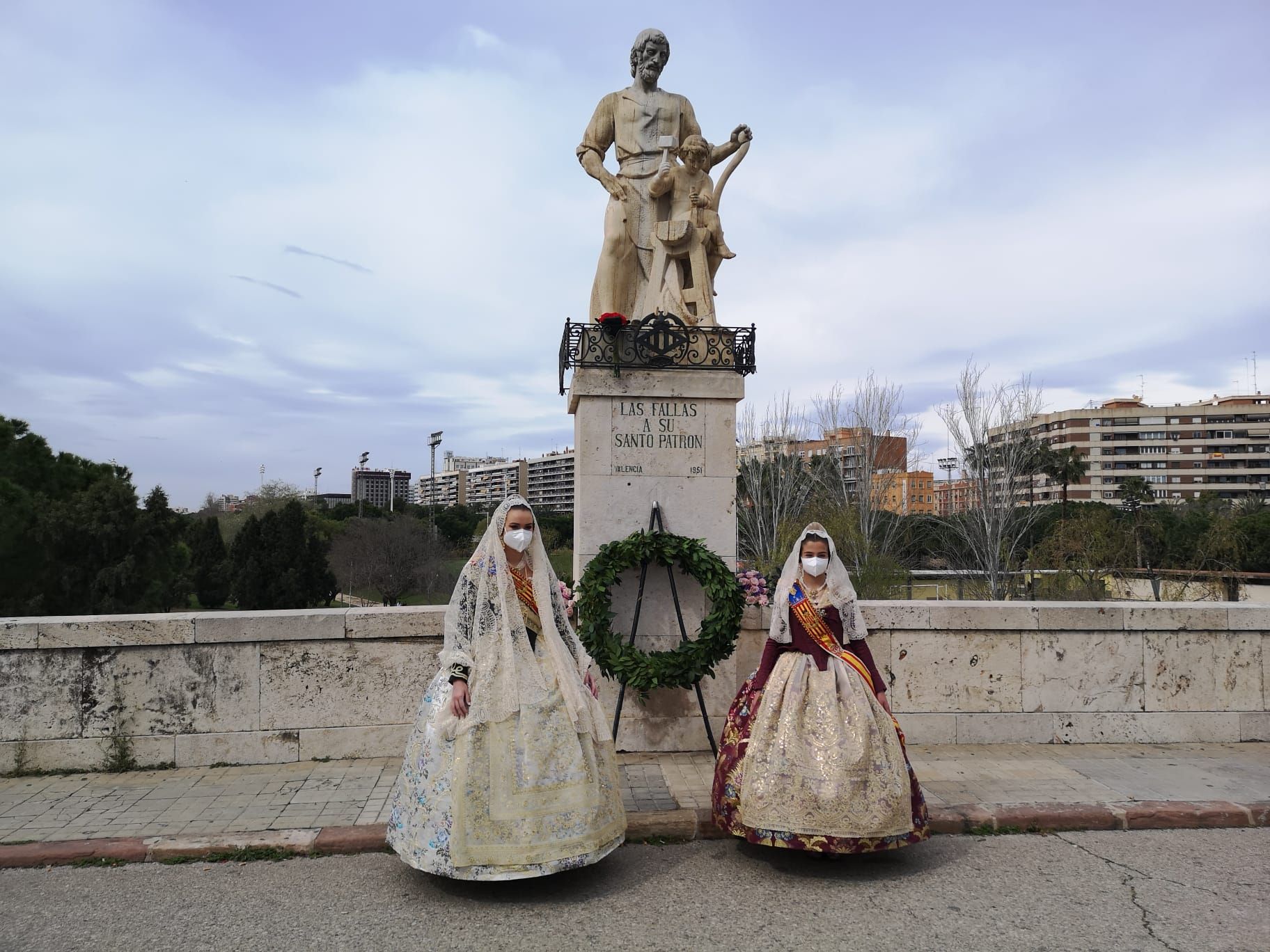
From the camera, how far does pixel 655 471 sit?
7.35 metres

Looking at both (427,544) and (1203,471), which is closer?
(427,544)

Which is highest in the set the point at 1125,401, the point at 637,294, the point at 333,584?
the point at 1125,401

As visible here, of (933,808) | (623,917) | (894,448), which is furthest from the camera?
(894,448)

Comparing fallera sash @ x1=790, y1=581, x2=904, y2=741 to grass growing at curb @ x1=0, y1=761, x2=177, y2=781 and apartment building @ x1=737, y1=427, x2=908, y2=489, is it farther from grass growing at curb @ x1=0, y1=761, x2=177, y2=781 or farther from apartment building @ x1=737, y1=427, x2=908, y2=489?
apartment building @ x1=737, y1=427, x2=908, y2=489

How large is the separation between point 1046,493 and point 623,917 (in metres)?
101

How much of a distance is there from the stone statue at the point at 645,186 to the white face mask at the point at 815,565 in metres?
3.51

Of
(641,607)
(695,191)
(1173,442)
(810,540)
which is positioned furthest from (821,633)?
(1173,442)

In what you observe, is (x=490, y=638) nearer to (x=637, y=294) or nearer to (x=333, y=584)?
(x=637, y=294)

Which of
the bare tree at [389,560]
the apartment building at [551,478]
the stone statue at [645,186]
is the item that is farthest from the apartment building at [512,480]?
the stone statue at [645,186]

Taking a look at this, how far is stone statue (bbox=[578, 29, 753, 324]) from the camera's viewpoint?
7941mm

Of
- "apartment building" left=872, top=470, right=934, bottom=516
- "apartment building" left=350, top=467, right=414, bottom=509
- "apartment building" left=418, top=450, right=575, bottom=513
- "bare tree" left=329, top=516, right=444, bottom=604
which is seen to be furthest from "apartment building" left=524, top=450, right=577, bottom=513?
"bare tree" left=329, top=516, right=444, bottom=604

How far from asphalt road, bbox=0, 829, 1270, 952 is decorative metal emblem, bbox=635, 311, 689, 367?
12.7 feet

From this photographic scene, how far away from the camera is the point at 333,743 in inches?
268

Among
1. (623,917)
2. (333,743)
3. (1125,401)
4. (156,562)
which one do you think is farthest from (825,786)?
(1125,401)
